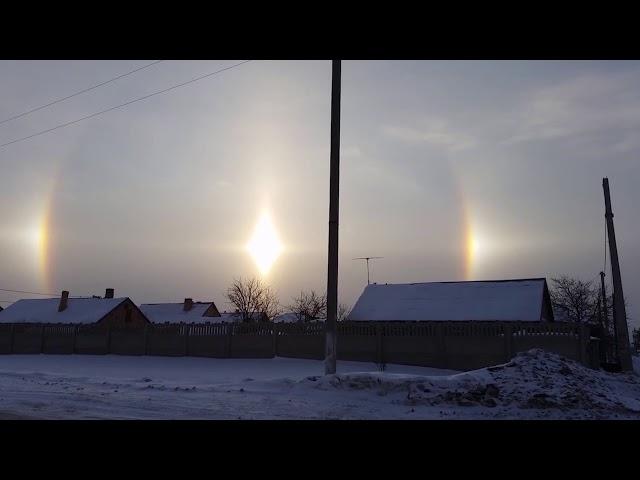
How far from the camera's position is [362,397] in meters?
12.1

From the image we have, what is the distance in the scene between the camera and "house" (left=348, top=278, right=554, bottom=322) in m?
29.0

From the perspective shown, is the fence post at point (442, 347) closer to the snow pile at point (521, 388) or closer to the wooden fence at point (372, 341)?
the wooden fence at point (372, 341)

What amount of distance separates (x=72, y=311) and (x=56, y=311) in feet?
6.18

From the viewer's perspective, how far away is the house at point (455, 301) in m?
29.0

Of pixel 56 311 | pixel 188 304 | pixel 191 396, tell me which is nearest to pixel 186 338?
pixel 191 396

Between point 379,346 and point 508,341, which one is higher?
point 508,341

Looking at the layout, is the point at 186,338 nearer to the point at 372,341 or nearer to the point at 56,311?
the point at 372,341

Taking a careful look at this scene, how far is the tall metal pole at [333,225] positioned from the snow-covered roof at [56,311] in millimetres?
42689
